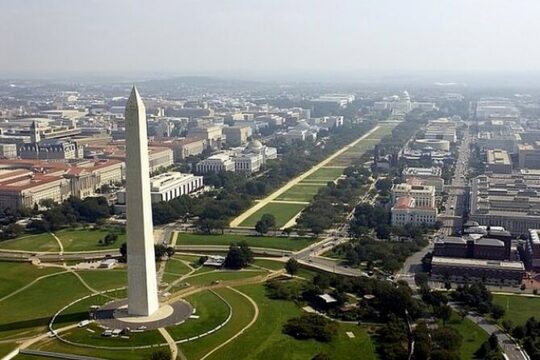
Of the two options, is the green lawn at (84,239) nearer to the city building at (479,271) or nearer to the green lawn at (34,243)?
the green lawn at (34,243)

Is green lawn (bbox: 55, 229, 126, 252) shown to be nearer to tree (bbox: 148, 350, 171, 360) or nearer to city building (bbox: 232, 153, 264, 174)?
tree (bbox: 148, 350, 171, 360)

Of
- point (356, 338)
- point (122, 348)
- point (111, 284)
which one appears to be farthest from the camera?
point (111, 284)

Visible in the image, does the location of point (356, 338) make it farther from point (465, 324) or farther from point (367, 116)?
point (367, 116)

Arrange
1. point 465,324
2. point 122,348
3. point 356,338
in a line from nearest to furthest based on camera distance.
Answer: point 122,348 → point 356,338 → point 465,324

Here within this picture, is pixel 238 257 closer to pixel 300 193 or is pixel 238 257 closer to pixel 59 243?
pixel 59 243

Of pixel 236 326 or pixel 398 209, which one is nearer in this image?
pixel 236 326

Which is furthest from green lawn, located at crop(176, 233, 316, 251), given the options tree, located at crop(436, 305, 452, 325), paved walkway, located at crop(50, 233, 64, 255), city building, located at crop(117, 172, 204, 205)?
tree, located at crop(436, 305, 452, 325)

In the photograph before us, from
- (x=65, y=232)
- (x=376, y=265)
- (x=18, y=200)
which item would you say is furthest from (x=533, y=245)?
(x=18, y=200)
